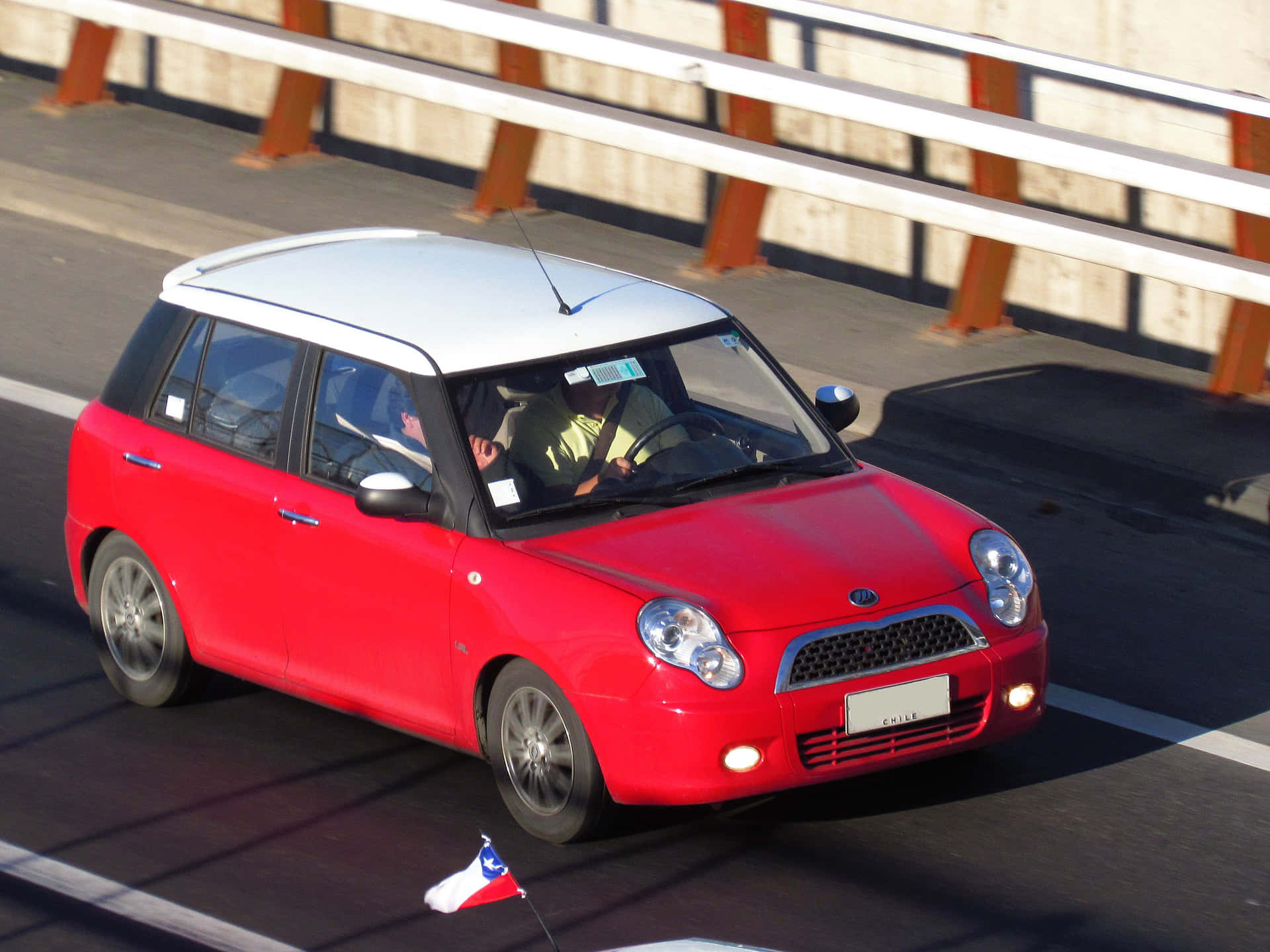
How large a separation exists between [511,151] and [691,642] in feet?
24.2

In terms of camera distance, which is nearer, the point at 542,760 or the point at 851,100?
the point at 542,760

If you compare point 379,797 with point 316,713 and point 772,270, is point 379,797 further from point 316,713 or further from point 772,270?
point 772,270

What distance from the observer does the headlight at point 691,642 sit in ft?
20.0

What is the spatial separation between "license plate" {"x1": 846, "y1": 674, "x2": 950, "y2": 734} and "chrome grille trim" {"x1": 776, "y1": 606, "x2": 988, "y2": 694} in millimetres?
55

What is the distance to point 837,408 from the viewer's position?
759 cm

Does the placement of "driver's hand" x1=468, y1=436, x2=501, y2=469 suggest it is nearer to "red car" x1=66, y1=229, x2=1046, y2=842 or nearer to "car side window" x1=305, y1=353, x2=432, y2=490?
"red car" x1=66, y1=229, x2=1046, y2=842

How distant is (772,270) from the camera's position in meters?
12.4

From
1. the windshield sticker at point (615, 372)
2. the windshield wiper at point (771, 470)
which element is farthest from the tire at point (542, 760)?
the windshield sticker at point (615, 372)

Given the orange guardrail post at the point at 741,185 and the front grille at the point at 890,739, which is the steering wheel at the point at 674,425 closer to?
the front grille at the point at 890,739

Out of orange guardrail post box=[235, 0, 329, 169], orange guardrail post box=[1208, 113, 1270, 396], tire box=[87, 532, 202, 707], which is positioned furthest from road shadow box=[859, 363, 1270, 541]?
orange guardrail post box=[235, 0, 329, 169]

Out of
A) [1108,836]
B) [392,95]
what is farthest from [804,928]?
[392,95]

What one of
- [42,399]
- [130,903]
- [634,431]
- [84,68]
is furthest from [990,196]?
[84,68]

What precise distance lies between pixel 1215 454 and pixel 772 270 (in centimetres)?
334

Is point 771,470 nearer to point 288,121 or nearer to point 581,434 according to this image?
point 581,434
